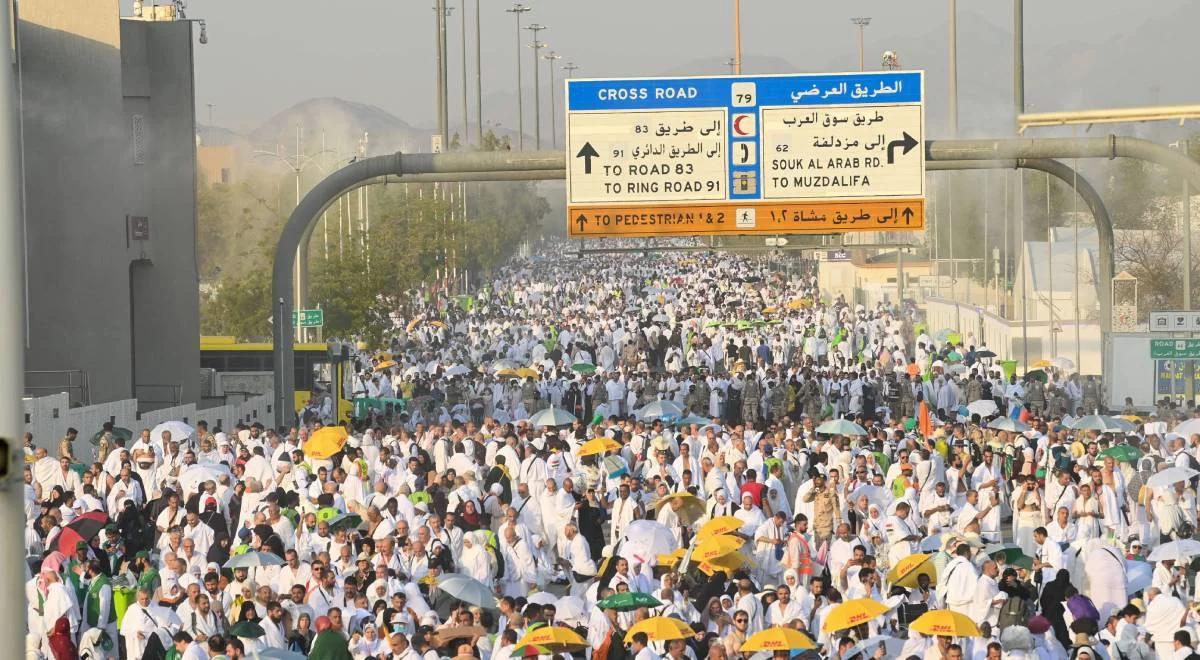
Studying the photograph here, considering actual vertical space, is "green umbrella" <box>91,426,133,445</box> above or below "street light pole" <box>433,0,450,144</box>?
below

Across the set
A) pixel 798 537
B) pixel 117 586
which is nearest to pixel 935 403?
pixel 798 537

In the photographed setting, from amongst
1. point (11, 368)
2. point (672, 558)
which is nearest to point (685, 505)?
point (672, 558)

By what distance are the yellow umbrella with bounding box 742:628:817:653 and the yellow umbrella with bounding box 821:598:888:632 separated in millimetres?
844

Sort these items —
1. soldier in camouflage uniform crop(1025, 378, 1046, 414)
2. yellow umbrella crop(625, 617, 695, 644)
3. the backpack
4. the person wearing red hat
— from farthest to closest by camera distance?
soldier in camouflage uniform crop(1025, 378, 1046, 414), the backpack, the person wearing red hat, yellow umbrella crop(625, 617, 695, 644)

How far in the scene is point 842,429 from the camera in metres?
25.7

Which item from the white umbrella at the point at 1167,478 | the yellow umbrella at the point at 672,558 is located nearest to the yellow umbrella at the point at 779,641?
the yellow umbrella at the point at 672,558

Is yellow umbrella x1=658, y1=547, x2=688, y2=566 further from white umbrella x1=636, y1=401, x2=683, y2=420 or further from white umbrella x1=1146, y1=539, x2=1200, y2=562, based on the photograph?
white umbrella x1=636, y1=401, x2=683, y2=420

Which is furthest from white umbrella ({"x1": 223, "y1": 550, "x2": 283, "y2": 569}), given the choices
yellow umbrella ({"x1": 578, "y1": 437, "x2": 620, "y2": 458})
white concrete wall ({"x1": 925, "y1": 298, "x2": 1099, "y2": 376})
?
white concrete wall ({"x1": 925, "y1": 298, "x2": 1099, "y2": 376})

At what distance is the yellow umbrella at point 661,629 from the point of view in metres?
13.4

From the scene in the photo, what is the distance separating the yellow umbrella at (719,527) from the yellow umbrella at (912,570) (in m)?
1.61

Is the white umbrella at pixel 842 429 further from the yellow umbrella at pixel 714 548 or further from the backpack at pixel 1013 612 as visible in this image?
the backpack at pixel 1013 612

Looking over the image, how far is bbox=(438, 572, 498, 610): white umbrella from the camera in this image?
1559 cm

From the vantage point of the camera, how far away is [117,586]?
16078 millimetres

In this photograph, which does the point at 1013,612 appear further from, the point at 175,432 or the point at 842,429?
the point at 175,432
